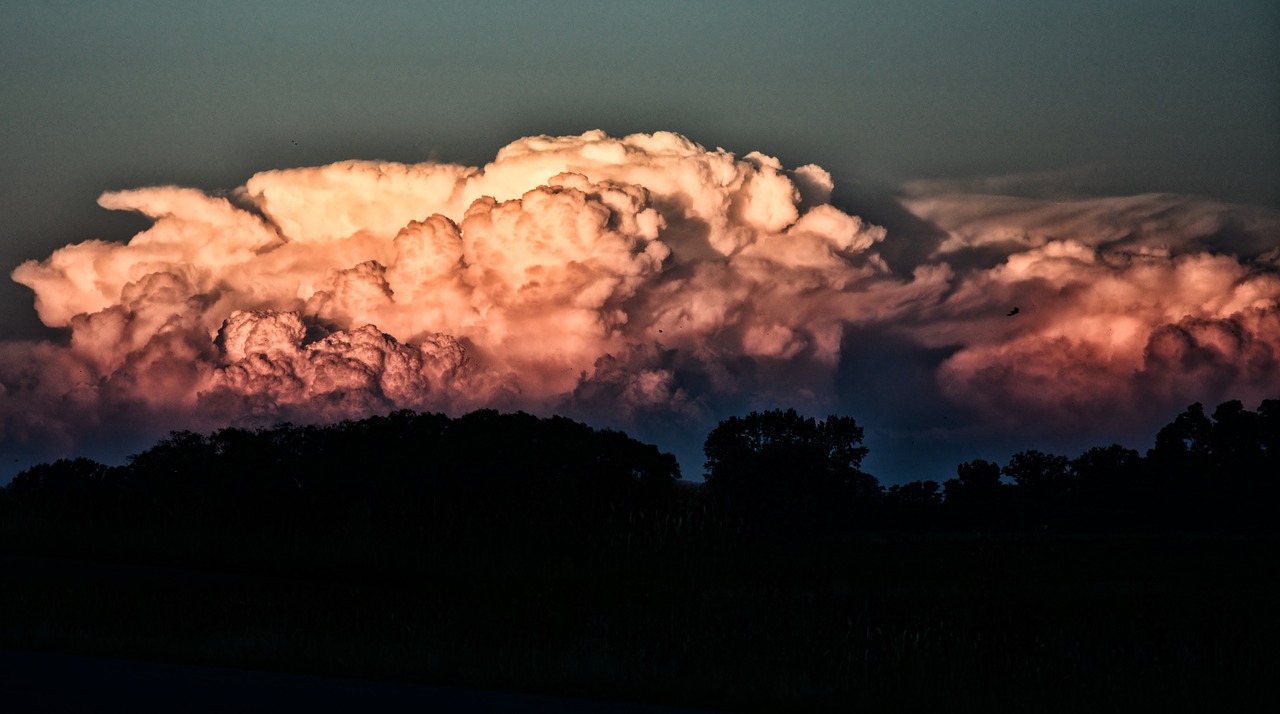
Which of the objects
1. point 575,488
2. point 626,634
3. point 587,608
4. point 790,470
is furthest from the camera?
point 790,470

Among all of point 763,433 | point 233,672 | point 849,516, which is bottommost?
point 233,672

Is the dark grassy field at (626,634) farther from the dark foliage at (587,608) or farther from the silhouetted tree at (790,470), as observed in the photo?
the silhouetted tree at (790,470)

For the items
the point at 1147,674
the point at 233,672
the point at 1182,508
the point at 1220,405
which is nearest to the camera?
the point at 233,672

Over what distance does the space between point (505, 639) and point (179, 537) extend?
11.7 meters

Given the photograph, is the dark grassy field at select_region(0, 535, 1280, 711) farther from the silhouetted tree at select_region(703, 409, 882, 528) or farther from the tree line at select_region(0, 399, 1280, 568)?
the silhouetted tree at select_region(703, 409, 882, 528)

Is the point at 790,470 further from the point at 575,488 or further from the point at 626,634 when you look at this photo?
the point at 626,634

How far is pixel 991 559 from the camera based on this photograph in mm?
19812

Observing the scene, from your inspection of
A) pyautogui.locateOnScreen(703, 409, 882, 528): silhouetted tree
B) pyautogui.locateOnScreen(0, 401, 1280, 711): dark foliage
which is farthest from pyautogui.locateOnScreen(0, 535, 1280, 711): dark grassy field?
pyautogui.locateOnScreen(703, 409, 882, 528): silhouetted tree

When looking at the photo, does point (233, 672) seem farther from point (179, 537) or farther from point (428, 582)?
point (179, 537)

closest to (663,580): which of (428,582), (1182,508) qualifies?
(428,582)

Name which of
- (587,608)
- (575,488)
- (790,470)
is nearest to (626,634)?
(587,608)

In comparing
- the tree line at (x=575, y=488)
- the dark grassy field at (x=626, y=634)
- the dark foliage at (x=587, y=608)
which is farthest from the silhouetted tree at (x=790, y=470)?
the dark grassy field at (x=626, y=634)

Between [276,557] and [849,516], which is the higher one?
[849,516]

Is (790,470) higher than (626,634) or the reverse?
higher
